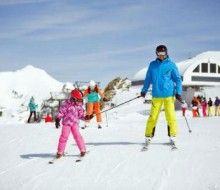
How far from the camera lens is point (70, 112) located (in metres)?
7.95

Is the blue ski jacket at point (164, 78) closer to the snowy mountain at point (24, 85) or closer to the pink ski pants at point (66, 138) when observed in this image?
the pink ski pants at point (66, 138)

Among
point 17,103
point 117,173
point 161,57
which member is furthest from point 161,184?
point 17,103

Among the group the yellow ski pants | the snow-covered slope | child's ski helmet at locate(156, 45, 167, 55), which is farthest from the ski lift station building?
child's ski helmet at locate(156, 45, 167, 55)

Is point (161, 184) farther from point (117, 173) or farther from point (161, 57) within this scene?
point (161, 57)

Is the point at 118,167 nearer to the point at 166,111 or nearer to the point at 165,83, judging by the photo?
the point at 166,111

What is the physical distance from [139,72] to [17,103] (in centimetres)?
5803

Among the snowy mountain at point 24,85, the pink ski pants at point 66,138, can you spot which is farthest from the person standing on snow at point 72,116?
the snowy mountain at point 24,85

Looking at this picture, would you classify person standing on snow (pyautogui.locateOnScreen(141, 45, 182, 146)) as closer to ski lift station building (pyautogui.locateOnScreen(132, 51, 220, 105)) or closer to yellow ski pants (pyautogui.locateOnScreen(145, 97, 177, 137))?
yellow ski pants (pyautogui.locateOnScreen(145, 97, 177, 137))

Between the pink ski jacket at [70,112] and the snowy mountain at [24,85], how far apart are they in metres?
111

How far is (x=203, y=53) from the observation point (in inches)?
2940

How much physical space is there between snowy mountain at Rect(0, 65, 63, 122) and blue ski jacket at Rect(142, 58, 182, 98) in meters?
111

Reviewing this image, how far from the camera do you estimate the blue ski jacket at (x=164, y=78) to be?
332 inches

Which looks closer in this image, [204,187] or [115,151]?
[204,187]

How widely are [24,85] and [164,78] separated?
418ft
